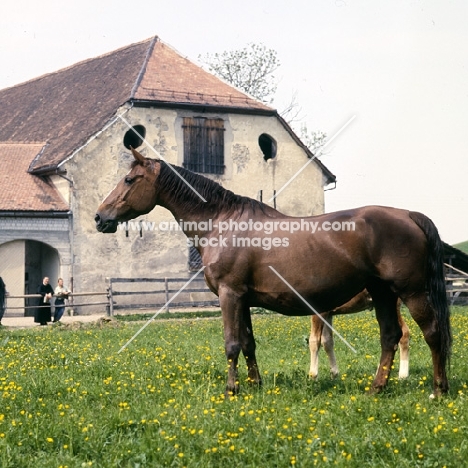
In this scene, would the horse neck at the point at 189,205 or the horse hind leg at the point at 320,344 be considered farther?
the horse hind leg at the point at 320,344

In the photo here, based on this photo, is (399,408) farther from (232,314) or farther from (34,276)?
(34,276)

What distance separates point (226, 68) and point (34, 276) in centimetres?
2283

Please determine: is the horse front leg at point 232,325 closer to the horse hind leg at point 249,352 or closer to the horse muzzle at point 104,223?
the horse hind leg at point 249,352

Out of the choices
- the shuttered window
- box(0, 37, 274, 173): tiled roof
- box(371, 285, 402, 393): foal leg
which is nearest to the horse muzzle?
box(371, 285, 402, 393): foal leg

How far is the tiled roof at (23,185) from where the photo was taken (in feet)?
95.4

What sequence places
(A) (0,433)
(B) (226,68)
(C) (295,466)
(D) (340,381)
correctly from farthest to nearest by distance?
(B) (226,68) < (D) (340,381) < (A) (0,433) < (C) (295,466)

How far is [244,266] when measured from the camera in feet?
27.9

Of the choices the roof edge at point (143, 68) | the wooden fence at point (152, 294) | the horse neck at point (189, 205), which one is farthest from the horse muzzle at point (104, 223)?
the roof edge at point (143, 68)

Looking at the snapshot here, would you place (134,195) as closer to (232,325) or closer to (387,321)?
(232,325)

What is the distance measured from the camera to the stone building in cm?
2936

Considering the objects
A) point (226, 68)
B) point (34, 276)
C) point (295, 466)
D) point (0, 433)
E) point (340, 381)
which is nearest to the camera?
point (295, 466)

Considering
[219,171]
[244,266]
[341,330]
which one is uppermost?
[219,171]

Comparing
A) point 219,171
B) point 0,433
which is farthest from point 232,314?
point 219,171

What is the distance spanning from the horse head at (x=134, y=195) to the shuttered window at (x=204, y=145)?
22602 millimetres
